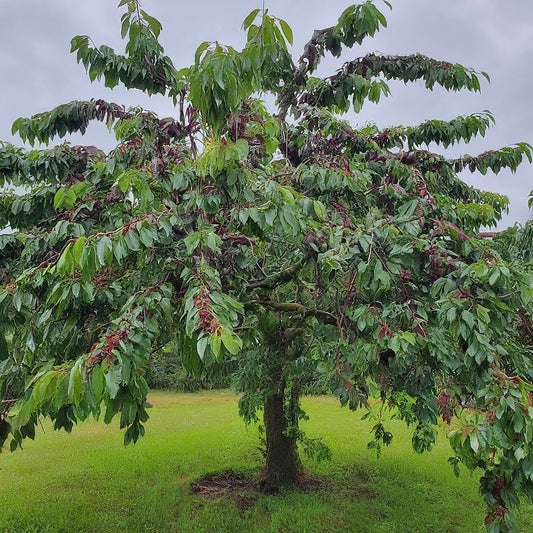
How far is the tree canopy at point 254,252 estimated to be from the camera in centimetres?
172

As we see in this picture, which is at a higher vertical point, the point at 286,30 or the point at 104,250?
the point at 286,30

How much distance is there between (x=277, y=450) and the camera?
571 centimetres

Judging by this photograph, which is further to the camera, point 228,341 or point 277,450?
point 277,450

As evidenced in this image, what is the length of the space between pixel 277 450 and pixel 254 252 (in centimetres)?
389

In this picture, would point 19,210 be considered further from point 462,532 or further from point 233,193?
point 462,532

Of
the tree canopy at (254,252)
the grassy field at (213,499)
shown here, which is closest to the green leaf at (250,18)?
the tree canopy at (254,252)

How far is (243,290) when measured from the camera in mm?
2564

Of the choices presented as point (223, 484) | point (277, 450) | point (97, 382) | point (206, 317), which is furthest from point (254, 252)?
point (223, 484)

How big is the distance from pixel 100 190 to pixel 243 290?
1.07 m

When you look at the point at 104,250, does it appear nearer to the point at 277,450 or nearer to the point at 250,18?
the point at 250,18

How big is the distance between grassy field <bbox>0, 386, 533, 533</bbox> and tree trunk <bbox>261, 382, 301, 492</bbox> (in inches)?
8.2

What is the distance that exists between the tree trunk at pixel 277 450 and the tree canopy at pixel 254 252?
236 cm

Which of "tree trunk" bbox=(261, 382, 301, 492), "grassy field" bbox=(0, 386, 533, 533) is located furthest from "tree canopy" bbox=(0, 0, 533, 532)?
"tree trunk" bbox=(261, 382, 301, 492)

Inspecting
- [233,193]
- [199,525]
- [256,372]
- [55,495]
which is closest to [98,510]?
[55,495]
